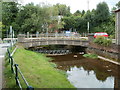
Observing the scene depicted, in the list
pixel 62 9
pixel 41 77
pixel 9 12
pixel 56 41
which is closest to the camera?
pixel 41 77

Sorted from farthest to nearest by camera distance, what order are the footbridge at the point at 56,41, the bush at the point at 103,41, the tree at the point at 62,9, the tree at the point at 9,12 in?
1. the tree at the point at 62,9
2. the tree at the point at 9,12
3. the footbridge at the point at 56,41
4. the bush at the point at 103,41

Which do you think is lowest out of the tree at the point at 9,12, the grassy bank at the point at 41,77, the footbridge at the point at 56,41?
the grassy bank at the point at 41,77

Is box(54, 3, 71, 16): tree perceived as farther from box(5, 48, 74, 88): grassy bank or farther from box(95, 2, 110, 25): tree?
box(5, 48, 74, 88): grassy bank

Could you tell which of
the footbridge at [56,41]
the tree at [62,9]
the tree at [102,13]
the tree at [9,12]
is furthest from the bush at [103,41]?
the tree at [62,9]

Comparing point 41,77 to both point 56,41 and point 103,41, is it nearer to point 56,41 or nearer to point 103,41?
point 103,41

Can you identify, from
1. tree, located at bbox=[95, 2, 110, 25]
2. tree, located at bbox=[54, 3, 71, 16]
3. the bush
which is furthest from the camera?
tree, located at bbox=[54, 3, 71, 16]

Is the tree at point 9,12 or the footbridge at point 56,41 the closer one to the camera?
the footbridge at point 56,41

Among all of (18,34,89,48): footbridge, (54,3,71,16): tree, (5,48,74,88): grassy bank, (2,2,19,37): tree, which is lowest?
(5,48,74,88): grassy bank

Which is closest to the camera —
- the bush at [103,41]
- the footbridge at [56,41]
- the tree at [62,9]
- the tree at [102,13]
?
the bush at [103,41]

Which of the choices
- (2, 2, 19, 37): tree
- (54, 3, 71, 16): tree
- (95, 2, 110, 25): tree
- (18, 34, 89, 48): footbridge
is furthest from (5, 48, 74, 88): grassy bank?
(54, 3, 71, 16): tree

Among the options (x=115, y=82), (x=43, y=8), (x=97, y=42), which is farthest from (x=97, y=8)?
(x=115, y=82)

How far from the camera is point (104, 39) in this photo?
81.1 feet

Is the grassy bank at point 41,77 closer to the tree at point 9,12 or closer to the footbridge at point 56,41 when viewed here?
the footbridge at point 56,41

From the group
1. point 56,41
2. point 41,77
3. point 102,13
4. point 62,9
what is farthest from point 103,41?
point 62,9
